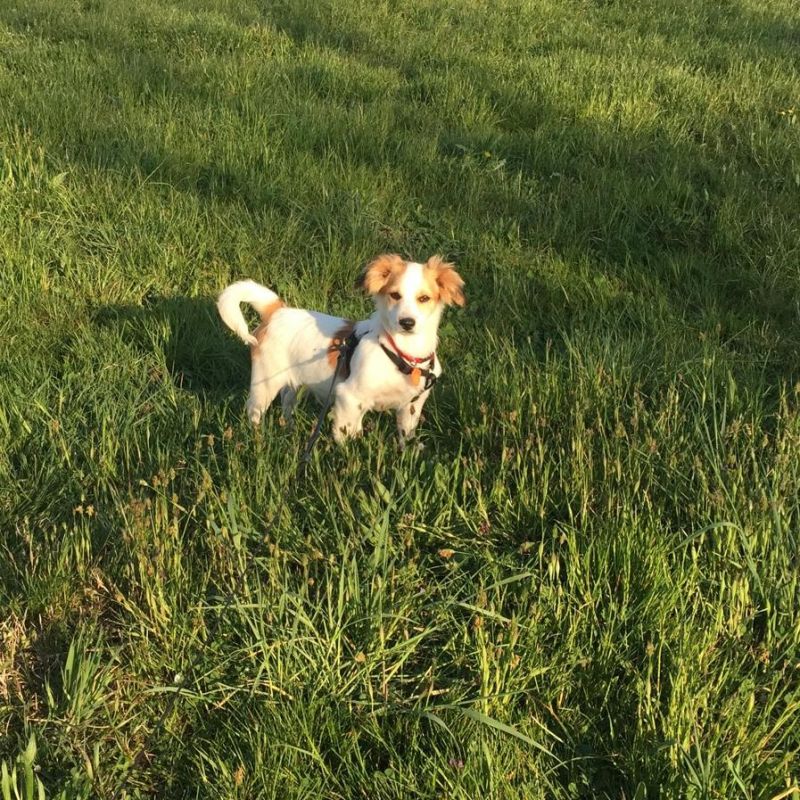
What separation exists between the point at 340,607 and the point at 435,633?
0.29 meters

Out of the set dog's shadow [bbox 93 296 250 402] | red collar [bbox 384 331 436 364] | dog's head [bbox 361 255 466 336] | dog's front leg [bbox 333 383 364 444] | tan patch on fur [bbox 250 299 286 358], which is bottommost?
dog's shadow [bbox 93 296 250 402]

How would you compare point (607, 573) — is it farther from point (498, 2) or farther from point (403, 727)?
point (498, 2)

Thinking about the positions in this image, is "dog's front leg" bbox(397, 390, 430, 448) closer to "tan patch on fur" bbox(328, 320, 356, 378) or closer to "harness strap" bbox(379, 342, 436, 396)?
"harness strap" bbox(379, 342, 436, 396)

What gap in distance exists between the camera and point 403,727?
69.7 inches

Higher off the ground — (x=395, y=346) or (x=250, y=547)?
(x=395, y=346)

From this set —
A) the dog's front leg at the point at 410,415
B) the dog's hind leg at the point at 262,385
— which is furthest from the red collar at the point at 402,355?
Result: the dog's hind leg at the point at 262,385

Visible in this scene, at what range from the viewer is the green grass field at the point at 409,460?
174 cm

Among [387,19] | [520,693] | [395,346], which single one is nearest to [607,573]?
[520,693]

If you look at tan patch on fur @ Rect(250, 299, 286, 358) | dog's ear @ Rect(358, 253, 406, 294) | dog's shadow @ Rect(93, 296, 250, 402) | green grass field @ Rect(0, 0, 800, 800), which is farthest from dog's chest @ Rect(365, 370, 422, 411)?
dog's shadow @ Rect(93, 296, 250, 402)

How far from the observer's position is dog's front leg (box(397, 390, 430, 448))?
321 centimetres

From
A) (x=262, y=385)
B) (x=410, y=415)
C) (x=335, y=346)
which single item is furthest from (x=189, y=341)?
(x=410, y=415)

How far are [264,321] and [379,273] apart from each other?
2.20 ft

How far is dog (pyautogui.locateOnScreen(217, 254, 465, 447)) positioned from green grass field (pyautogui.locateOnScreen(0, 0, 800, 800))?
7.1 inches

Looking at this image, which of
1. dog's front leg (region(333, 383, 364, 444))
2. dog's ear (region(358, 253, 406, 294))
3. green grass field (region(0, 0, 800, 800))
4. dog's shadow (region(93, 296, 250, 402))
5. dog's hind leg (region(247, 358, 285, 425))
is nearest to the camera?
green grass field (region(0, 0, 800, 800))
